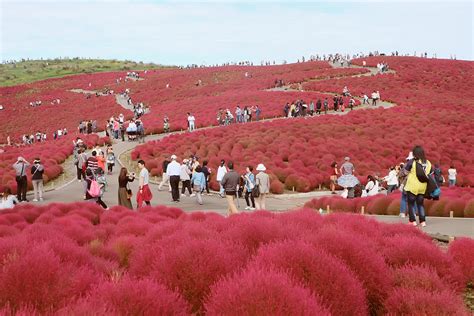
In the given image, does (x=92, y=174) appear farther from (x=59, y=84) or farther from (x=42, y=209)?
(x=59, y=84)

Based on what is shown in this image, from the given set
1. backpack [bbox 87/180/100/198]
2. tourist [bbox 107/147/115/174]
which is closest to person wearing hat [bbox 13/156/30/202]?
backpack [bbox 87/180/100/198]

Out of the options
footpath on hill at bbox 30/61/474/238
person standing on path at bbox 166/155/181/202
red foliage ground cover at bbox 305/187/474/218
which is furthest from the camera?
person standing on path at bbox 166/155/181/202

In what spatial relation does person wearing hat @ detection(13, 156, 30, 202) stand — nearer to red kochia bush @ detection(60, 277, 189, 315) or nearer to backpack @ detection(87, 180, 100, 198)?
backpack @ detection(87, 180, 100, 198)

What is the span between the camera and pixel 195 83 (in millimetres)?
83000

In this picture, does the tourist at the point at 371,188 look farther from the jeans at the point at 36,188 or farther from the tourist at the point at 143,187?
the jeans at the point at 36,188

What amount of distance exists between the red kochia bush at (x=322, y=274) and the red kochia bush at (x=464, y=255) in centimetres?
322

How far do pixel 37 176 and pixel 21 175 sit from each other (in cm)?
61

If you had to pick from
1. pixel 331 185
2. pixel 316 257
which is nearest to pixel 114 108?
pixel 331 185

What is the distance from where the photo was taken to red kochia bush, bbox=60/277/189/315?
4125mm

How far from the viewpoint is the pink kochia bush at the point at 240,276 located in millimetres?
4340

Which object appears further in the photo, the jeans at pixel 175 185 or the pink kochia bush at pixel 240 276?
the jeans at pixel 175 185

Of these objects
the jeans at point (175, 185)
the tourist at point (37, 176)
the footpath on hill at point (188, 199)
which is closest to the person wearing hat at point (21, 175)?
the tourist at point (37, 176)

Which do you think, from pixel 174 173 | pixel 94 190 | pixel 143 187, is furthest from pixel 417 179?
pixel 174 173

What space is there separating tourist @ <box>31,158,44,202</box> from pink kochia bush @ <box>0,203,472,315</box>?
40.3ft
